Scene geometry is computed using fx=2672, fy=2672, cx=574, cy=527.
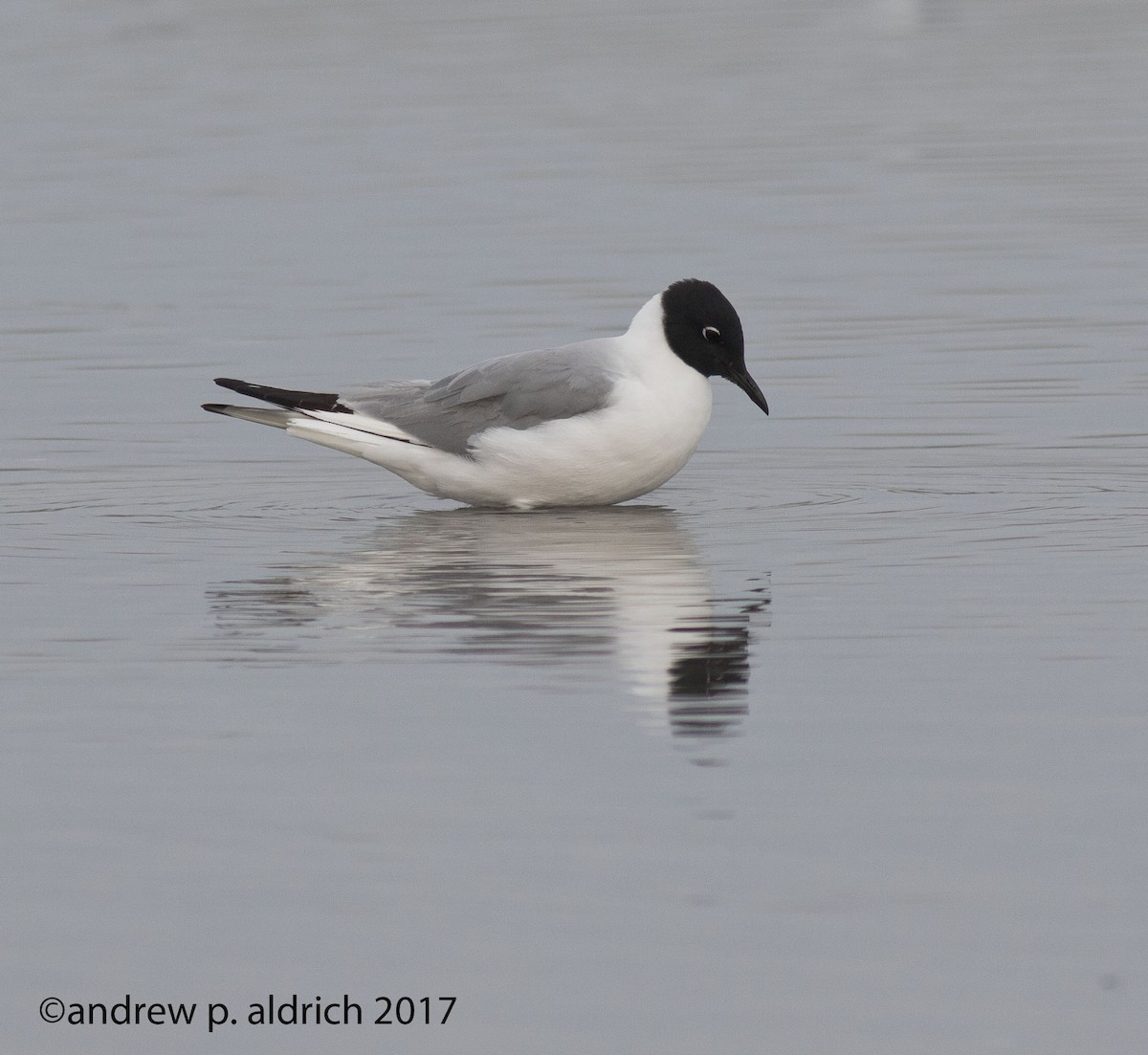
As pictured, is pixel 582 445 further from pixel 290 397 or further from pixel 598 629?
pixel 598 629

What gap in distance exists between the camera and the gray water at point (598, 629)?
5988 mm

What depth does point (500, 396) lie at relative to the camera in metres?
12.2

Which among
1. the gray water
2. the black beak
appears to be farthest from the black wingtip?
the black beak

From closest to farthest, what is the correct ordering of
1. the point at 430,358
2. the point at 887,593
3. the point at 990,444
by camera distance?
the point at 887,593 → the point at 990,444 → the point at 430,358

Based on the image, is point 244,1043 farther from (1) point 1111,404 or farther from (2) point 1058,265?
(2) point 1058,265

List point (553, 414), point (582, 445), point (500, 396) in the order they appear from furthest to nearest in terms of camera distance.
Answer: point (500, 396) < point (553, 414) < point (582, 445)

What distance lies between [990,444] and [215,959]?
25.5 ft

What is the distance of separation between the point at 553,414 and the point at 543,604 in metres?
2.27

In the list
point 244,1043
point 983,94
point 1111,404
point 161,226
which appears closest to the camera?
point 244,1043

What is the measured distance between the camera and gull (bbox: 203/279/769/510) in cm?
1183

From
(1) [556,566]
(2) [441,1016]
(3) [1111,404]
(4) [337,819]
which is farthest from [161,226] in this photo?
(2) [441,1016]

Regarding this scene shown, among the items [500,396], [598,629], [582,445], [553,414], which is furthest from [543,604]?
[500,396]

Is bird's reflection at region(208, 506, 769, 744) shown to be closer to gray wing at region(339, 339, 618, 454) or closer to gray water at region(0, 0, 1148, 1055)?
gray water at region(0, 0, 1148, 1055)

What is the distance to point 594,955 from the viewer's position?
598 cm
